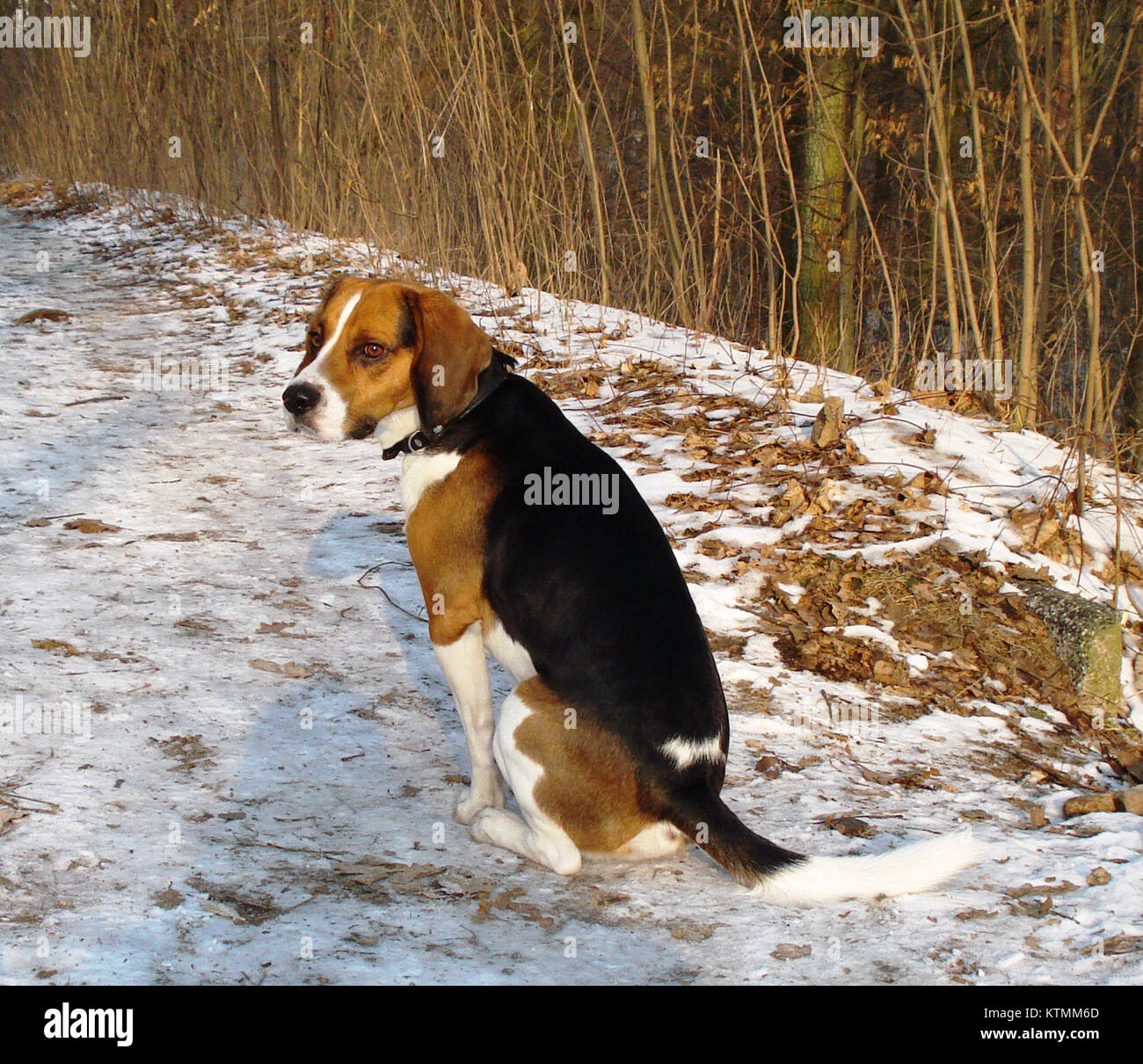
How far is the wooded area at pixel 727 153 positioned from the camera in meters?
6.94

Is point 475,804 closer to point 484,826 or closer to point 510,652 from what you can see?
point 484,826

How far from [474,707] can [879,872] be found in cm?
126

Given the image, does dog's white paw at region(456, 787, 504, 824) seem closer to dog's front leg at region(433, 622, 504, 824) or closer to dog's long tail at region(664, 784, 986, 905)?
dog's front leg at region(433, 622, 504, 824)

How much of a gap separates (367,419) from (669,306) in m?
6.71

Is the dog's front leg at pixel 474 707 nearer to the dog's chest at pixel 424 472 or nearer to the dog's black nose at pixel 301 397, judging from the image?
the dog's chest at pixel 424 472

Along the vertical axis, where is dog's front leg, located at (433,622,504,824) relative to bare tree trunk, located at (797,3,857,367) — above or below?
below

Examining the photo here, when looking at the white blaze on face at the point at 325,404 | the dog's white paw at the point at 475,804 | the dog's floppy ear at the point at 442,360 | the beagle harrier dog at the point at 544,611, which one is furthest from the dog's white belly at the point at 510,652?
the white blaze on face at the point at 325,404

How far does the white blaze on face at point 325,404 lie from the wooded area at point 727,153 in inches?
143

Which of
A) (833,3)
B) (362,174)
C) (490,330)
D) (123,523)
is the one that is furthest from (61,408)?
(833,3)

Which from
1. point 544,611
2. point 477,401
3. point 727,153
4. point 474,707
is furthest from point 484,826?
point 727,153

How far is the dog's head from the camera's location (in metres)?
3.31

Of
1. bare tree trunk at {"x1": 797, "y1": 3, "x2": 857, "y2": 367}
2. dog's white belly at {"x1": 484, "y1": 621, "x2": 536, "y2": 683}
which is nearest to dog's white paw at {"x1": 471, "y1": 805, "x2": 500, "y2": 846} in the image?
dog's white belly at {"x1": 484, "y1": 621, "x2": 536, "y2": 683}

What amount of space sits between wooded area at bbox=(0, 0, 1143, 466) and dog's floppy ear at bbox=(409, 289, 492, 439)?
3.30 m

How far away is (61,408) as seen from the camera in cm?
725
